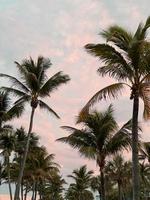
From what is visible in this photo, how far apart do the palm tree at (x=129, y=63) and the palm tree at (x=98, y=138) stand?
30.4ft

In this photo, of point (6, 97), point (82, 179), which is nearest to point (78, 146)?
point (6, 97)

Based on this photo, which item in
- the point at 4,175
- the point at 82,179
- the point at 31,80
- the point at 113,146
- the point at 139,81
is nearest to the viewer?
the point at 139,81

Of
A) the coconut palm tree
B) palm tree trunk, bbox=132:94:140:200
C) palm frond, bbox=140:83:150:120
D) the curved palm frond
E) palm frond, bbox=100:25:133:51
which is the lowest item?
palm tree trunk, bbox=132:94:140:200

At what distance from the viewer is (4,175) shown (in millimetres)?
68500

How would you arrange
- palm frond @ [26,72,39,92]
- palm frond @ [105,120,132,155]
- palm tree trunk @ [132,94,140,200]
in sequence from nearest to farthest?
1. palm tree trunk @ [132,94,140,200]
2. palm frond @ [105,120,132,155]
3. palm frond @ [26,72,39,92]

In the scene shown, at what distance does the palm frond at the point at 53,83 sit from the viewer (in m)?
34.6

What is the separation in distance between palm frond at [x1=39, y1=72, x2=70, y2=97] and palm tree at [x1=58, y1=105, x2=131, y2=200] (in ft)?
19.0

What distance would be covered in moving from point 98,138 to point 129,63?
1150cm

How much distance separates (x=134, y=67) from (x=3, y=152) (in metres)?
31.4

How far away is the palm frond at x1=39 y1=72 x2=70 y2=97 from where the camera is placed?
34.6 m

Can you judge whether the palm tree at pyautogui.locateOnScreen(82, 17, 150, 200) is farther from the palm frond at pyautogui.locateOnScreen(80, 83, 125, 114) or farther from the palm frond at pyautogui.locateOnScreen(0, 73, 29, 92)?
the palm frond at pyautogui.locateOnScreen(0, 73, 29, 92)

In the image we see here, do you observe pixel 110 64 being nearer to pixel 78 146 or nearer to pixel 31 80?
pixel 78 146

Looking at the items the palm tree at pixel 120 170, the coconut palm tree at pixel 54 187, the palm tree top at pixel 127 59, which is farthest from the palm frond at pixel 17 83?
the coconut palm tree at pixel 54 187

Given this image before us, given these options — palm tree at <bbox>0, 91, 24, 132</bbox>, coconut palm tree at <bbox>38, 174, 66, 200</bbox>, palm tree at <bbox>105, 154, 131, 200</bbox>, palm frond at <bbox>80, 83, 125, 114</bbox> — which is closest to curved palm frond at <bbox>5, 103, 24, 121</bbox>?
palm tree at <bbox>0, 91, 24, 132</bbox>
